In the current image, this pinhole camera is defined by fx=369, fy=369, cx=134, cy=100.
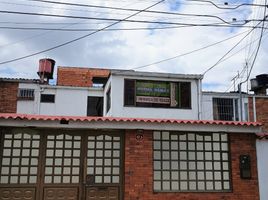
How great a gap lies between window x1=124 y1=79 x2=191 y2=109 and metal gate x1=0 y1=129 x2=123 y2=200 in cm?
941

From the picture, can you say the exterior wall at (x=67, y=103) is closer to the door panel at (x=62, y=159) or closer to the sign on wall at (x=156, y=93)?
the sign on wall at (x=156, y=93)

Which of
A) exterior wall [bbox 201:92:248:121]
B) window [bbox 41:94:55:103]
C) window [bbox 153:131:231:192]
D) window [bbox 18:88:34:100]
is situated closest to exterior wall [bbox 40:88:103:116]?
window [bbox 41:94:55:103]

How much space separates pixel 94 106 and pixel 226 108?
8256 mm

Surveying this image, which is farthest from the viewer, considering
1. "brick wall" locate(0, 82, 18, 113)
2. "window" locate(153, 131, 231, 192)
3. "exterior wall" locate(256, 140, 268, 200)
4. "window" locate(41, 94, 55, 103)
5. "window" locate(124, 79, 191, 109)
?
"window" locate(41, 94, 55, 103)

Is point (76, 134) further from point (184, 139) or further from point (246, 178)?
point (246, 178)

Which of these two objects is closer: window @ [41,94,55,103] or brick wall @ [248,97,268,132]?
window @ [41,94,55,103]

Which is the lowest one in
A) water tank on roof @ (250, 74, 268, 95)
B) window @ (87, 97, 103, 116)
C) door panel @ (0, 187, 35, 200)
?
door panel @ (0, 187, 35, 200)

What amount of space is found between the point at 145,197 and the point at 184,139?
186cm

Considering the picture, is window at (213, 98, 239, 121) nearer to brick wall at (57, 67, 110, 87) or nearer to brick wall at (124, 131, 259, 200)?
brick wall at (57, 67, 110, 87)

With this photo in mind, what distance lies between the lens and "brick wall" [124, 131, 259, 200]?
9320 millimetres

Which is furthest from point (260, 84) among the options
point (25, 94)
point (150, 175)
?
point (150, 175)

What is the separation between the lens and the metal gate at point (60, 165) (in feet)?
29.6

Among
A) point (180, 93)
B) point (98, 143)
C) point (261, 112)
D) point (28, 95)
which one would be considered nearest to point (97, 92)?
point (28, 95)

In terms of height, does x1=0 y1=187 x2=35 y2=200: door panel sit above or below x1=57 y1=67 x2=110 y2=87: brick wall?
below
